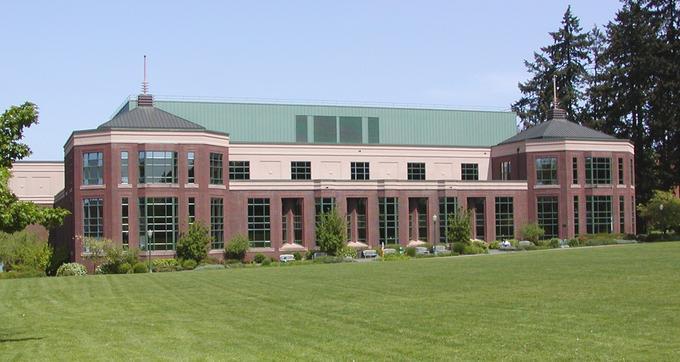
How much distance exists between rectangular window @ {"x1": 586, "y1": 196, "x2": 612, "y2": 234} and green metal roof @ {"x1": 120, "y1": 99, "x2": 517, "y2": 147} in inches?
735

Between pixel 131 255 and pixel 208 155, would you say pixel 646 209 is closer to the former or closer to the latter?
pixel 208 155

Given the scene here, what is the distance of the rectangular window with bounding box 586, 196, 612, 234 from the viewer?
85188 mm

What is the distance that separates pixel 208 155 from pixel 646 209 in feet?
133

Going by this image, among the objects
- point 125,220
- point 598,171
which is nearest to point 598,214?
point 598,171

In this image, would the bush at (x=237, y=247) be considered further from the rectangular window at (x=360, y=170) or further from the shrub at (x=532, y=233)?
the shrub at (x=532, y=233)

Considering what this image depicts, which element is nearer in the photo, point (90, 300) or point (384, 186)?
point (90, 300)

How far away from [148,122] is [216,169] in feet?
22.4

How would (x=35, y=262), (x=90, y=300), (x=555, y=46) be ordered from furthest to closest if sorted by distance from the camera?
(x=555, y=46), (x=35, y=262), (x=90, y=300)

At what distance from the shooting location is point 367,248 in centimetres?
8144

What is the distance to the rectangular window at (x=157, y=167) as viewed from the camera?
240ft

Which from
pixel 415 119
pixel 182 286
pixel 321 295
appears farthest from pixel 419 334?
pixel 415 119

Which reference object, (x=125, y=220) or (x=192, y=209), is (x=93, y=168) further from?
(x=192, y=209)

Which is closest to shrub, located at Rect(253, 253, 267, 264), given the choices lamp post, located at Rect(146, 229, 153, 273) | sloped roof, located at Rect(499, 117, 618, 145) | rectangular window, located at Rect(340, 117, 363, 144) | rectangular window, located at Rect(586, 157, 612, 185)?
lamp post, located at Rect(146, 229, 153, 273)

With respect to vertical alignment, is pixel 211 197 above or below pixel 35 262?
above
